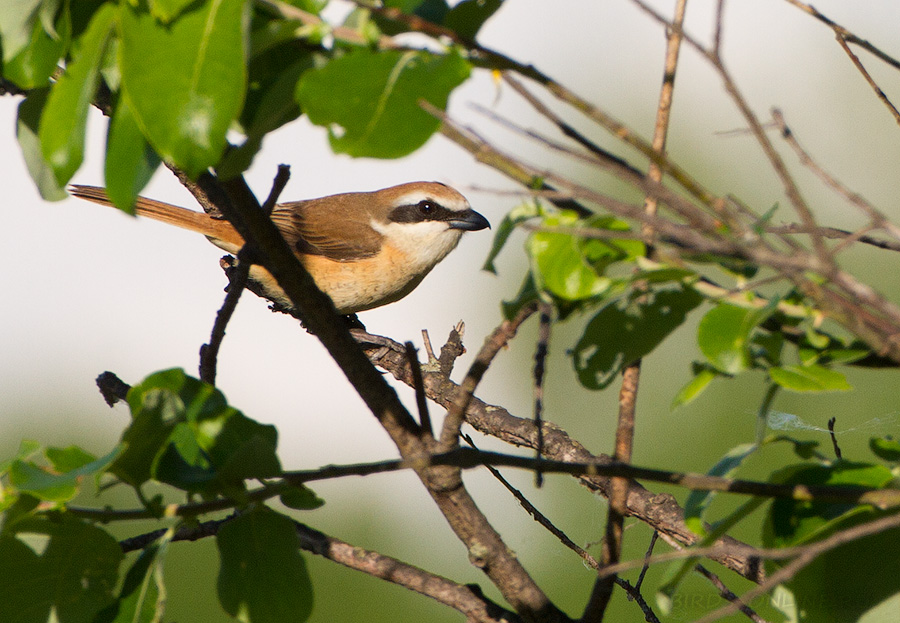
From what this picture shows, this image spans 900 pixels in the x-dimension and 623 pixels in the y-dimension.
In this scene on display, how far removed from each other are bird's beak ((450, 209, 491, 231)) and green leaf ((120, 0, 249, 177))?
154 inches

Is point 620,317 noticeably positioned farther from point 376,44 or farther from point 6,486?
point 6,486

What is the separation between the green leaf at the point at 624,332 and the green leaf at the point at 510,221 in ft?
0.50

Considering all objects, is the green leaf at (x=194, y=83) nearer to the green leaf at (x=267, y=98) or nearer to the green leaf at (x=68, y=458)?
the green leaf at (x=267, y=98)

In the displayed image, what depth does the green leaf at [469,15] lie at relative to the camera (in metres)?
0.91

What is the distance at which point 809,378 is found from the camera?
0.94m

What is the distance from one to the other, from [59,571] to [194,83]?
65cm

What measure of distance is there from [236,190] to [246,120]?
10 cm

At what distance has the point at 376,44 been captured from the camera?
875 millimetres

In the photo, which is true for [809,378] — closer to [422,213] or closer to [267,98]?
[267,98]

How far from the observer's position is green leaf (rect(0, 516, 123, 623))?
1051 millimetres

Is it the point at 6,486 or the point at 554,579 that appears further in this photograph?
the point at 554,579

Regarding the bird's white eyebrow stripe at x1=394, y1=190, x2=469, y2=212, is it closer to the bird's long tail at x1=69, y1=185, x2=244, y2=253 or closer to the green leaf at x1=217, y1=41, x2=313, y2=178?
the bird's long tail at x1=69, y1=185, x2=244, y2=253

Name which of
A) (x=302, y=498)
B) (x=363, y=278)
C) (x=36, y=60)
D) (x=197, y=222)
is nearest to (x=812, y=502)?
(x=302, y=498)

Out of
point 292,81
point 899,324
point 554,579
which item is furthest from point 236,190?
point 554,579
